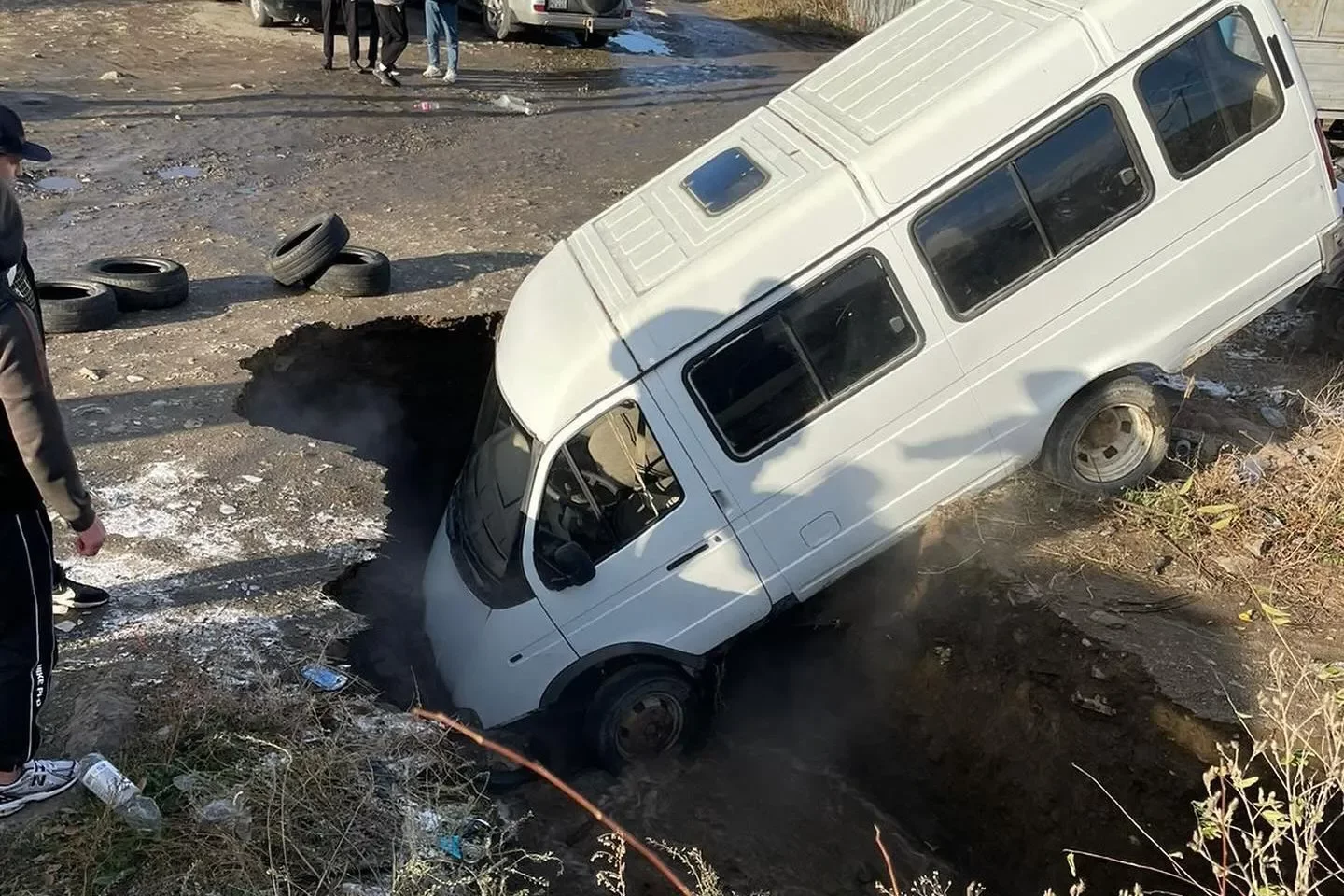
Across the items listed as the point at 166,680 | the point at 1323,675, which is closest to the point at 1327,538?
the point at 1323,675

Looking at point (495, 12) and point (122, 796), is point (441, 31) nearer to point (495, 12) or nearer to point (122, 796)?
point (495, 12)

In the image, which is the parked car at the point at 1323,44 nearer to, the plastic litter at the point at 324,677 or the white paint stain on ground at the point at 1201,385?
the white paint stain on ground at the point at 1201,385

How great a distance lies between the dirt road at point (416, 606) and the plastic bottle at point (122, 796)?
316 mm

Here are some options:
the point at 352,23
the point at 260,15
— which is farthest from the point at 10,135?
the point at 260,15

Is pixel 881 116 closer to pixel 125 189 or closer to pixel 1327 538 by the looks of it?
pixel 1327 538

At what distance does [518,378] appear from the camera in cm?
554

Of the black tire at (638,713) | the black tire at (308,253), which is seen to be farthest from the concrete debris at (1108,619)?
the black tire at (308,253)

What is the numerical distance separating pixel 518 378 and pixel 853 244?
181cm

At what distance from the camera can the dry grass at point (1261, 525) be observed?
18.7 feet

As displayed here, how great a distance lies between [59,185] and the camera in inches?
395

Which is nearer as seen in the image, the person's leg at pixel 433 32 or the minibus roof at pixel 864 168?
the minibus roof at pixel 864 168

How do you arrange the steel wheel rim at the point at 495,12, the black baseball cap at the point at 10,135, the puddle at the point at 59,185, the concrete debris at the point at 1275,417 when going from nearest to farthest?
the black baseball cap at the point at 10,135 → the concrete debris at the point at 1275,417 → the puddle at the point at 59,185 → the steel wheel rim at the point at 495,12

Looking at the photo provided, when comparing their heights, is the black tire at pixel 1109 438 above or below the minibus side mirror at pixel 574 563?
below

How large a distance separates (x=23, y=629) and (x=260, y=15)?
1528cm
